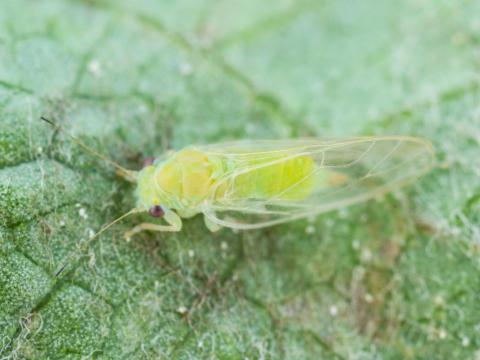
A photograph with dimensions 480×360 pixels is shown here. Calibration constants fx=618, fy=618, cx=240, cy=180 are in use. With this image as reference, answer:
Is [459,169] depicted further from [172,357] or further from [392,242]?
[172,357]

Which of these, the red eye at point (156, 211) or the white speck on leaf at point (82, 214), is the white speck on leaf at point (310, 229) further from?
the white speck on leaf at point (82, 214)

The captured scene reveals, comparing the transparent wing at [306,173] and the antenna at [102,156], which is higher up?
the transparent wing at [306,173]

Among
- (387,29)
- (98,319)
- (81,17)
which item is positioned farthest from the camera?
(387,29)

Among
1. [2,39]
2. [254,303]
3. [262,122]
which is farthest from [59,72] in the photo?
[254,303]

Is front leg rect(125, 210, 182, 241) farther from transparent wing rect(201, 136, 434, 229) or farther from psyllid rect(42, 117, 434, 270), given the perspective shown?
transparent wing rect(201, 136, 434, 229)

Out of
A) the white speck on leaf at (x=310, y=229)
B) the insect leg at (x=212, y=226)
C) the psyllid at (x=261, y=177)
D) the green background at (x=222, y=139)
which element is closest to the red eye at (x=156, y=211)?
the psyllid at (x=261, y=177)

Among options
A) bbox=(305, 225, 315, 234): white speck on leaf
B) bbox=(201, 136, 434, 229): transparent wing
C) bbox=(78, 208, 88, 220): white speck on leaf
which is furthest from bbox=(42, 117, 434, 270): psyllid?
bbox=(78, 208, 88, 220): white speck on leaf

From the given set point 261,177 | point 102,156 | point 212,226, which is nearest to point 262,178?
point 261,177
